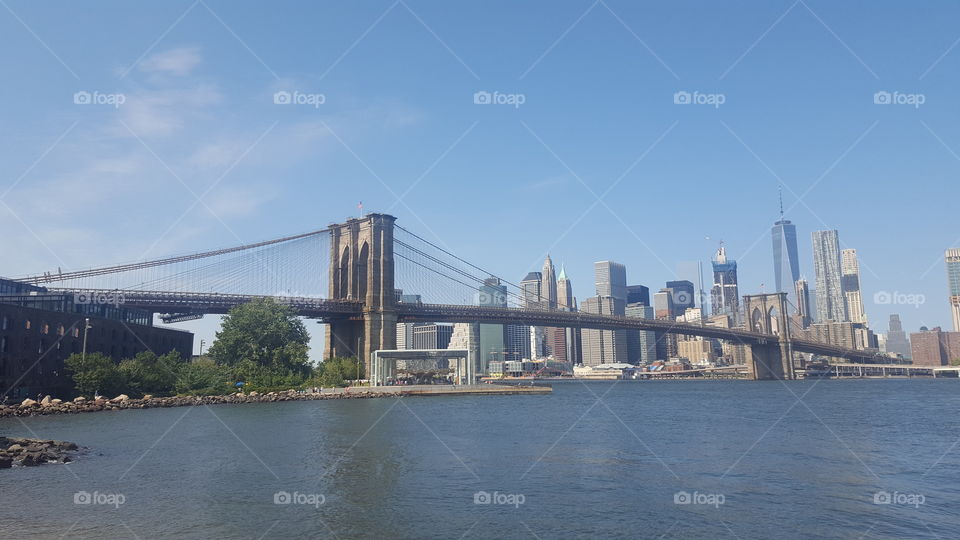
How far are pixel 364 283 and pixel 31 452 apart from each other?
78041 mm

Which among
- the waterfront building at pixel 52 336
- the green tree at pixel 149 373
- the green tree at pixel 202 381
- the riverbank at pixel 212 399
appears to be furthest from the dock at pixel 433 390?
the waterfront building at pixel 52 336

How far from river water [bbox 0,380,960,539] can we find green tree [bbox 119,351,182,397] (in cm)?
2073

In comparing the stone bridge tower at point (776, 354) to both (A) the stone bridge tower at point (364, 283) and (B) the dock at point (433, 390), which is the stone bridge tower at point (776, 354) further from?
(A) the stone bridge tower at point (364, 283)

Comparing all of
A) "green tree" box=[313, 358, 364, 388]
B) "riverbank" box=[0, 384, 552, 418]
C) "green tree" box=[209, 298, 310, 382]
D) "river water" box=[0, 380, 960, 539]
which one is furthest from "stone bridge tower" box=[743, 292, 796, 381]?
"river water" box=[0, 380, 960, 539]

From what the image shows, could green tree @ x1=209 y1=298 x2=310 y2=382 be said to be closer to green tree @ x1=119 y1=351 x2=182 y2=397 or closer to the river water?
green tree @ x1=119 y1=351 x2=182 y2=397

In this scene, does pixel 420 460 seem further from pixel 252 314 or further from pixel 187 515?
pixel 252 314

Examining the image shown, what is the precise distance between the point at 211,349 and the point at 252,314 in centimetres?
623

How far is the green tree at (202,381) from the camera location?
6661 cm

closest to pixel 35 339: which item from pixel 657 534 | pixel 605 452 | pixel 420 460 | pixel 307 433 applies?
pixel 307 433

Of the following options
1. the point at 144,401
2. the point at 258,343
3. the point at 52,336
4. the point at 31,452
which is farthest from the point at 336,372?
the point at 31,452

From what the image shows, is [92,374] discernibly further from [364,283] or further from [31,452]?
[364,283]

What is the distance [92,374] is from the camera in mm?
56562

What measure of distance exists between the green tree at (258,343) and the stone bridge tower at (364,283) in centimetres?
1658

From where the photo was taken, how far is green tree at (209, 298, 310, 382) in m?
75.3
